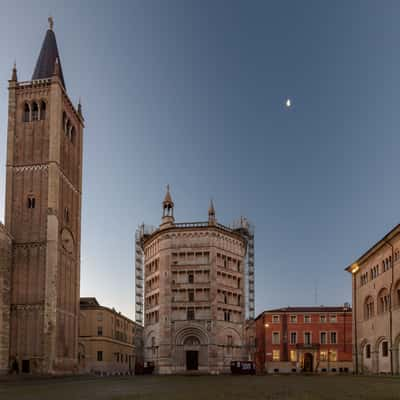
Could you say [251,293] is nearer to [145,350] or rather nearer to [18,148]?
[145,350]

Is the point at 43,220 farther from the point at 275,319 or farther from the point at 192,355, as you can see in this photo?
the point at 275,319

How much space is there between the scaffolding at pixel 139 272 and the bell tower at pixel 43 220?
70.7 feet

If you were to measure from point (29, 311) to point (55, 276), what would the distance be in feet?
15.2

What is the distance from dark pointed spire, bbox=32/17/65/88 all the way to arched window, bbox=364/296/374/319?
157 feet

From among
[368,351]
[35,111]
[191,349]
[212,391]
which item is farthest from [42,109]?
[212,391]

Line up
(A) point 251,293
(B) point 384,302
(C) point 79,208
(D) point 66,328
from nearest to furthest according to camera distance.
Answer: (B) point 384,302 < (D) point 66,328 < (C) point 79,208 < (A) point 251,293

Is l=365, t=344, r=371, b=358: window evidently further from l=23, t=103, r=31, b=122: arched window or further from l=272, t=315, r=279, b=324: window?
l=23, t=103, r=31, b=122: arched window

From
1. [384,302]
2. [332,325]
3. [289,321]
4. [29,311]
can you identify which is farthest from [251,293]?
[29,311]

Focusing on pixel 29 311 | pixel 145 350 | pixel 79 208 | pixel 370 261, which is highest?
pixel 79 208

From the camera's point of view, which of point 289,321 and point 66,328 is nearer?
point 66,328

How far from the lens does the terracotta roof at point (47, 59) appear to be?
76125 millimetres

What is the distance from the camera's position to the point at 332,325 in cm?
10056

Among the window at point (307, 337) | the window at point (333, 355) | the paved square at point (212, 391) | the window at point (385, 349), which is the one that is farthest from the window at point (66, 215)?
the window at point (333, 355)

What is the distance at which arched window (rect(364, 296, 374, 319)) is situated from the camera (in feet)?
226
